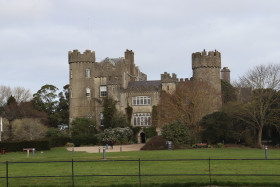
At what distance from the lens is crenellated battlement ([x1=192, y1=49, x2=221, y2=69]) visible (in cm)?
6527

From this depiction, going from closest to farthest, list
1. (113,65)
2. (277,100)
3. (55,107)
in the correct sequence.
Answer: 1. (277,100)
2. (113,65)
3. (55,107)

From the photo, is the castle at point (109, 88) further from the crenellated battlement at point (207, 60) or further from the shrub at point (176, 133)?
the shrub at point (176, 133)

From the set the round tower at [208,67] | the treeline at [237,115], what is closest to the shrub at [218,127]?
the treeline at [237,115]

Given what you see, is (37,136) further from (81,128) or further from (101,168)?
(101,168)

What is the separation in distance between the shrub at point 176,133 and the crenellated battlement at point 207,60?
1655 cm

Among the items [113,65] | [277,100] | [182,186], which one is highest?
[113,65]

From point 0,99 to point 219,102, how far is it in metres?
50.9

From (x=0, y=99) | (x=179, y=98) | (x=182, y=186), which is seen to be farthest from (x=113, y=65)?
(x=182, y=186)

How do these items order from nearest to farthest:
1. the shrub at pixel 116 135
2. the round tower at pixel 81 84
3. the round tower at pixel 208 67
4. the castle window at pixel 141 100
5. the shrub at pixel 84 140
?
the shrub at pixel 116 135 < the shrub at pixel 84 140 < the round tower at pixel 208 67 < the castle window at pixel 141 100 < the round tower at pixel 81 84

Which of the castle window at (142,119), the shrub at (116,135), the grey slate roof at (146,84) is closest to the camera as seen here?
the shrub at (116,135)

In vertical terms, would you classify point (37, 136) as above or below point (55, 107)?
below

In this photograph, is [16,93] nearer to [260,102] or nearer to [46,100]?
[46,100]

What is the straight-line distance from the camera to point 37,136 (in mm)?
62062

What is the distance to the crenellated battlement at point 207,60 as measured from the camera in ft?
214
